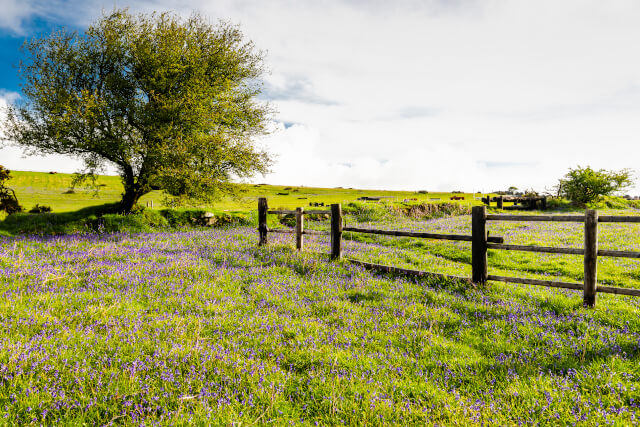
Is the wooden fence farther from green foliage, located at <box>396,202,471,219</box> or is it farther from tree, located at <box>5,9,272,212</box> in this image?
A: green foliage, located at <box>396,202,471,219</box>

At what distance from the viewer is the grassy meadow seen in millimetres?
3547

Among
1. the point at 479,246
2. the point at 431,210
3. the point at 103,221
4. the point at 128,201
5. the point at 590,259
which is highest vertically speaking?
the point at 128,201

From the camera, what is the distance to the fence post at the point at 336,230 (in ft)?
35.9

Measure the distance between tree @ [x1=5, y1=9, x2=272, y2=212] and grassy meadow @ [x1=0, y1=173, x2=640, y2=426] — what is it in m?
9.54

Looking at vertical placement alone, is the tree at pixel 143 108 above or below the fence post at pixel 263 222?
above

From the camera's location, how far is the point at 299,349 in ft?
16.1

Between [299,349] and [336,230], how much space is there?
251 inches

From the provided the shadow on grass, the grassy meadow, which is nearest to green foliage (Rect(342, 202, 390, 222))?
the shadow on grass

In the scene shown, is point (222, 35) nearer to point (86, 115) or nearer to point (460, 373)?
point (86, 115)

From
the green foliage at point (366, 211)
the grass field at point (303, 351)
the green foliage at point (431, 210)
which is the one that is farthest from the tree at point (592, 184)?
the grass field at point (303, 351)

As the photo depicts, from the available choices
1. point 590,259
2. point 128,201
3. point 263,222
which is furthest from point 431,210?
point 128,201

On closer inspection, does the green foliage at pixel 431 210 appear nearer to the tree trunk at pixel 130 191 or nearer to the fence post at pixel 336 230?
the fence post at pixel 336 230

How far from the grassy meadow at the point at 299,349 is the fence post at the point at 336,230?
1857 mm

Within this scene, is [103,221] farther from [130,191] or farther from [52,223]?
[130,191]
